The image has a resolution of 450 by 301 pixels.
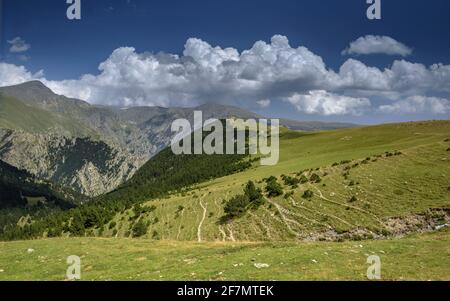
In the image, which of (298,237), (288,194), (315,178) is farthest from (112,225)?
(298,237)

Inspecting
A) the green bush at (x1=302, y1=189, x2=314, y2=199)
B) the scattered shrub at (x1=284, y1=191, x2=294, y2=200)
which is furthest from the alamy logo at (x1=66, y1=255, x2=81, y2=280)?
the scattered shrub at (x1=284, y1=191, x2=294, y2=200)

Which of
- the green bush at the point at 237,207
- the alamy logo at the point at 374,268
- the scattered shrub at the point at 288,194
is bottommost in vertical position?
the green bush at the point at 237,207

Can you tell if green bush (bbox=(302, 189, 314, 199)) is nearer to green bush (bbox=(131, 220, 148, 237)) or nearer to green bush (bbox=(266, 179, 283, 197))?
green bush (bbox=(266, 179, 283, 197))

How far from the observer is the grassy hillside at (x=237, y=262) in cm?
2164

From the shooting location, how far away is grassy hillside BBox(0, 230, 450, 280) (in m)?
21.6

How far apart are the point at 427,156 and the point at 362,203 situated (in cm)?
2219

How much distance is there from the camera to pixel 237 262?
25922 mm

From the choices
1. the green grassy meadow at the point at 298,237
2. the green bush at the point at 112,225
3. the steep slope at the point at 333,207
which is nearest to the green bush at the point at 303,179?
the steep slope at the point at 333,207

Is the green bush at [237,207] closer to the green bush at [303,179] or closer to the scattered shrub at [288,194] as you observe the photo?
the scattered shrub at [288,194]

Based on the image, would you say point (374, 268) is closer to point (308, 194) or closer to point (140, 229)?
point (308, 194)

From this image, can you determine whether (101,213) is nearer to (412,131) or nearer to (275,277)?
(275,277)

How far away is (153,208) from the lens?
298ft

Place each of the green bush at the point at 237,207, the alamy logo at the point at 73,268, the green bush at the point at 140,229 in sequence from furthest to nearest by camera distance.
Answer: the green bush at the point at 140,229 < the green bush at the point at 237,207 < the alamy logo at the point at 73,268
